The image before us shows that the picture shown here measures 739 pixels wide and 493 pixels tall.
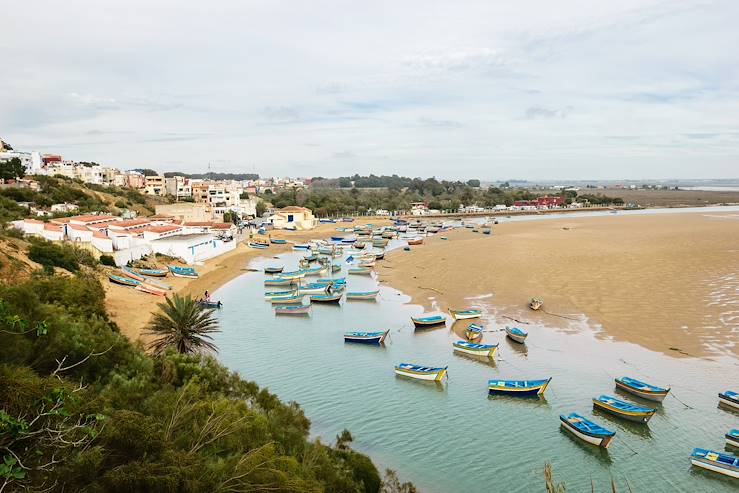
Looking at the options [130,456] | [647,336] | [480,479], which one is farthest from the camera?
[647,336]

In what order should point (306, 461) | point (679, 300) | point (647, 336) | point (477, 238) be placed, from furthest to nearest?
point (477, 238) → point (679, 300) → point (647, 336) → point (306, 461)

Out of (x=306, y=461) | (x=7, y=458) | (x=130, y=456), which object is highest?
(x=7, y=458)

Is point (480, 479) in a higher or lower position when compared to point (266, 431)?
lower

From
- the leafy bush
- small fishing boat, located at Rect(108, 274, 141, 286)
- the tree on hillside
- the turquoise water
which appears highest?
the tree on hillside

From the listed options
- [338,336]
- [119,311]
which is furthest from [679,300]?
[119,311]

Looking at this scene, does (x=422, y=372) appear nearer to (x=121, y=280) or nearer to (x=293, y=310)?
(x=293, y=310)

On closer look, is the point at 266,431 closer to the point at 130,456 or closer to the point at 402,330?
the point at 130,456

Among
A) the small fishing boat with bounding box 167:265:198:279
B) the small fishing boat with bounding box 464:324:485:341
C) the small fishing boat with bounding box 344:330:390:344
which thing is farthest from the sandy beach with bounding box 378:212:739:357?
the small fishing boat with bounding box 167:265:198:279

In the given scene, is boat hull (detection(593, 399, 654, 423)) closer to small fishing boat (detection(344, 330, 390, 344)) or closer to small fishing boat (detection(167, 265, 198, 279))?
small fishing boat (detection(344, 330, 390, 344))
